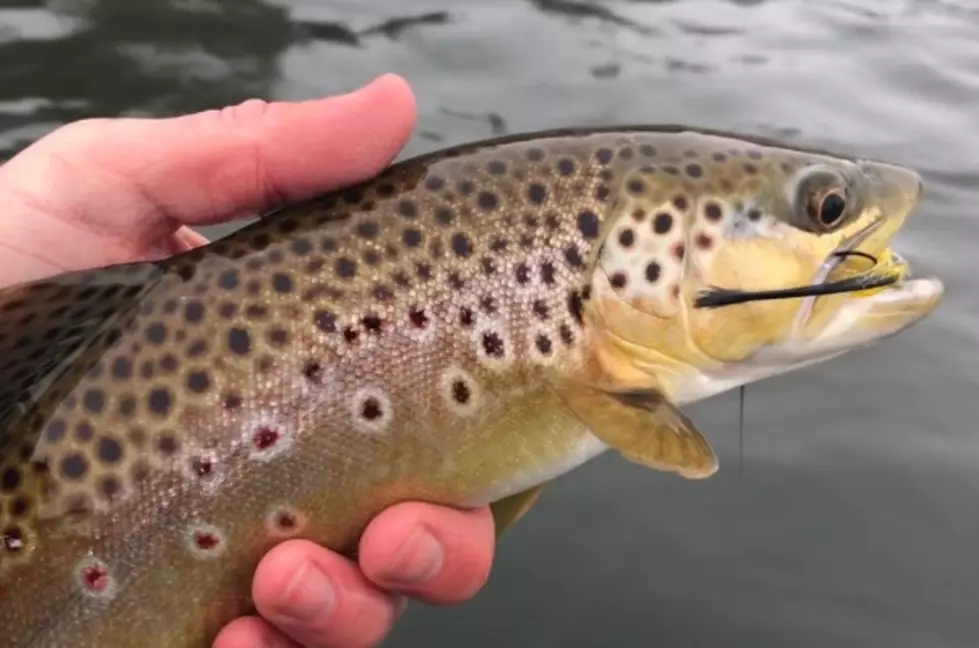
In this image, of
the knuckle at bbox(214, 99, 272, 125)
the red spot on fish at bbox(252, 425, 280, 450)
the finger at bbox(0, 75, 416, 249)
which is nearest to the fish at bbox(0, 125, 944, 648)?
the red spot on fish at bbox(252, 425, 280, 450)

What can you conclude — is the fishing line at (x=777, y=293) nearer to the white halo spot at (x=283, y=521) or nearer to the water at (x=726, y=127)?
the white halo spot at (x=283, y=521)

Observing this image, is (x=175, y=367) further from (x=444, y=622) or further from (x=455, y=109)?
(x=455, y=109)

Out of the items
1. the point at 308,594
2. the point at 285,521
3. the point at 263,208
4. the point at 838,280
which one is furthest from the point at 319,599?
the point at 838,280

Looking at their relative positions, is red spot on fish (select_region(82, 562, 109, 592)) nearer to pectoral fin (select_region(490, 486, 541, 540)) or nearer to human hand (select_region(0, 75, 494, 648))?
human hand (select_region(0, 75, 494, 648))

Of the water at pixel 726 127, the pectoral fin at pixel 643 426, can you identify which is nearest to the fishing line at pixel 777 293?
the pectoral fin at pixel 643 426

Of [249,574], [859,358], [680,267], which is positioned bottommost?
[859,358]

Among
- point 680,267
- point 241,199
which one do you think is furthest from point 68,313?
point 680,267

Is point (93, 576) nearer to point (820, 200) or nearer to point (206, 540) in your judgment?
point (206, 540)
